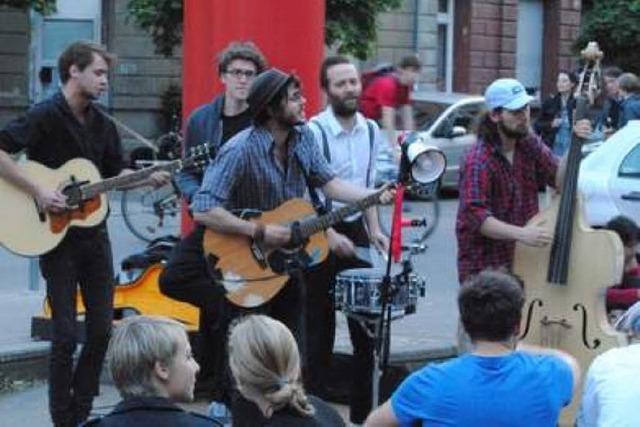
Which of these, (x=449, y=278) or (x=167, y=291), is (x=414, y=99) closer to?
(x=449, y=278)

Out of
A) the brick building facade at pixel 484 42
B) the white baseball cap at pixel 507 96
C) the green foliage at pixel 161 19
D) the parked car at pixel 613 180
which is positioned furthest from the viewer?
the brick building facade at pixel 484 42

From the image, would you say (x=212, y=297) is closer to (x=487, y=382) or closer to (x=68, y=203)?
(x=68, y=203)

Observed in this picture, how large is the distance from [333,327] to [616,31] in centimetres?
3018

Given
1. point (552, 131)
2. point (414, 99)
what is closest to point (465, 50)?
point (414, 99)

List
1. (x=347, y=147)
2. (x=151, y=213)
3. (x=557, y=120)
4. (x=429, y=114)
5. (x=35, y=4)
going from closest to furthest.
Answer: (x=347, y=147), (x=151, y=213), (x=557, y=120), (x=429, y=114), (x=35, y=4)

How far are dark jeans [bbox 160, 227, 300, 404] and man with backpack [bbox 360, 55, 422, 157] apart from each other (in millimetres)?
6898

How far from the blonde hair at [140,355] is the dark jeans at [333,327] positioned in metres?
3.48

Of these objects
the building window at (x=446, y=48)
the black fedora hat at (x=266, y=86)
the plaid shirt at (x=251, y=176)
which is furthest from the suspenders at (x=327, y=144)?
the building window at (x=446, y=48)

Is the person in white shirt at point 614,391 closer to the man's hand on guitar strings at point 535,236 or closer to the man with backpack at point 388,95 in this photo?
the man's hand on guitar strings at point 535,236

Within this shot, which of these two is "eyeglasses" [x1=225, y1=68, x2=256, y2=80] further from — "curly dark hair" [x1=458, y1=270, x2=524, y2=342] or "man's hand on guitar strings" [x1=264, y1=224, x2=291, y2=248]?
"curly dark hair" [x1=458, y1=270, x2=524, y2=342]

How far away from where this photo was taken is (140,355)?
4.71 meters

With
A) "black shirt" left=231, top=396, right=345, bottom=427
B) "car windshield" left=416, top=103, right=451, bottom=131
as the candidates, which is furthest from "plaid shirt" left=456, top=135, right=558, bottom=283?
"car windshield" left=416, top=103, right=451, bottom=131

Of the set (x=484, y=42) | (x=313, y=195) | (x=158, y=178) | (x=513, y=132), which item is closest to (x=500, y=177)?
(x=513, y=132)

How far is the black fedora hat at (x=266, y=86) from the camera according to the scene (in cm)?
736
